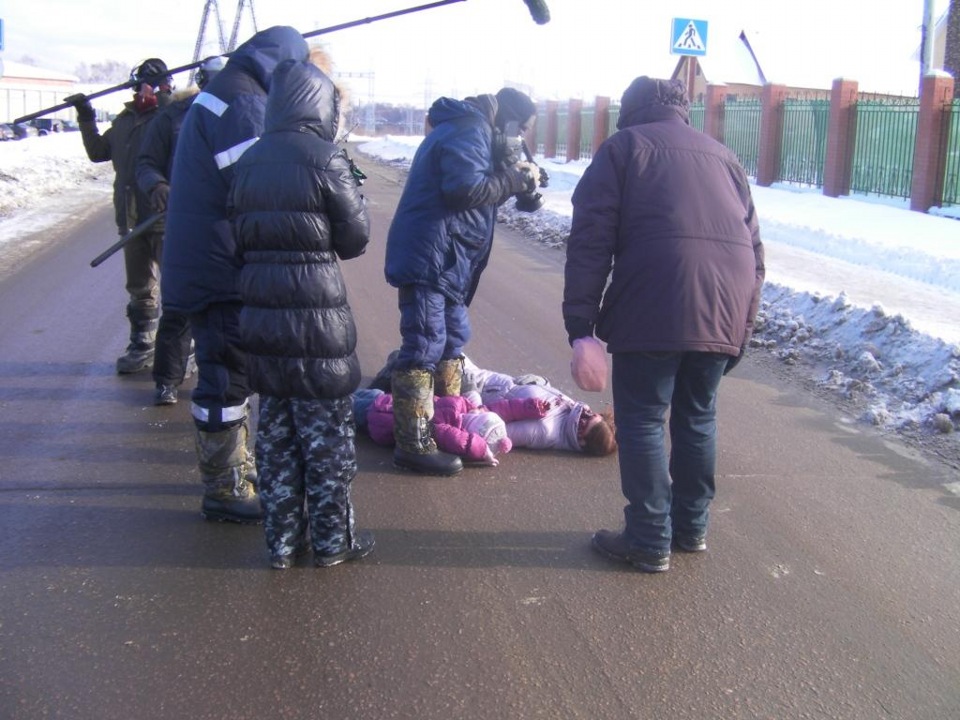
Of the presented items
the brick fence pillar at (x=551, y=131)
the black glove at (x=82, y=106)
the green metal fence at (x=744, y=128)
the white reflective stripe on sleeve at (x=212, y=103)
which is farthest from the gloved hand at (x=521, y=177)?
the brick fence pillar at (x=551, y=131)

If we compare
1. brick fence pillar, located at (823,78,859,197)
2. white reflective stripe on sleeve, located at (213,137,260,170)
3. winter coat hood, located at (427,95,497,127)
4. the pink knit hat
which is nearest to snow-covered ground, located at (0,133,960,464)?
brick fence pillar, located at (823,78,859,197)

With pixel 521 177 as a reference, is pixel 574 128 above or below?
above

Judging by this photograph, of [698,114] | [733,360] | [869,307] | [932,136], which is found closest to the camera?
[733,360]

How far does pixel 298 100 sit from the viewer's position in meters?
3.34

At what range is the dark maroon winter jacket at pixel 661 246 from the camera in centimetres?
Answer: 347

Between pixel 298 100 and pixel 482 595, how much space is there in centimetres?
192

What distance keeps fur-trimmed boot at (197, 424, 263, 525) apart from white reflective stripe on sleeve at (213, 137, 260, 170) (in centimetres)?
112

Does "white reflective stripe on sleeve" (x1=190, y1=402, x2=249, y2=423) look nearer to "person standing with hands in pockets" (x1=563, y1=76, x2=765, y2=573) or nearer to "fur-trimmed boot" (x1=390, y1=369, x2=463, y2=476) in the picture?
"fur-trimmed boot" (x1=390, y1=369, x2=463, y2=476)

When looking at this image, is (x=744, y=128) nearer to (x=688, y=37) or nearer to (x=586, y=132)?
(x=688, y=37)

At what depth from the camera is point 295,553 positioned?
12.2 feet

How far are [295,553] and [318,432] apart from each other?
53cm

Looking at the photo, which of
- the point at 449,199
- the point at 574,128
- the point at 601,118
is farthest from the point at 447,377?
the point at 574,128

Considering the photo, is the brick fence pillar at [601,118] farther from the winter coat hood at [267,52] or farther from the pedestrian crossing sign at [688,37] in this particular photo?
the winter coat hood at [267,52]

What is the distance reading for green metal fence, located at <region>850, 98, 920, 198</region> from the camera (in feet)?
54.2
